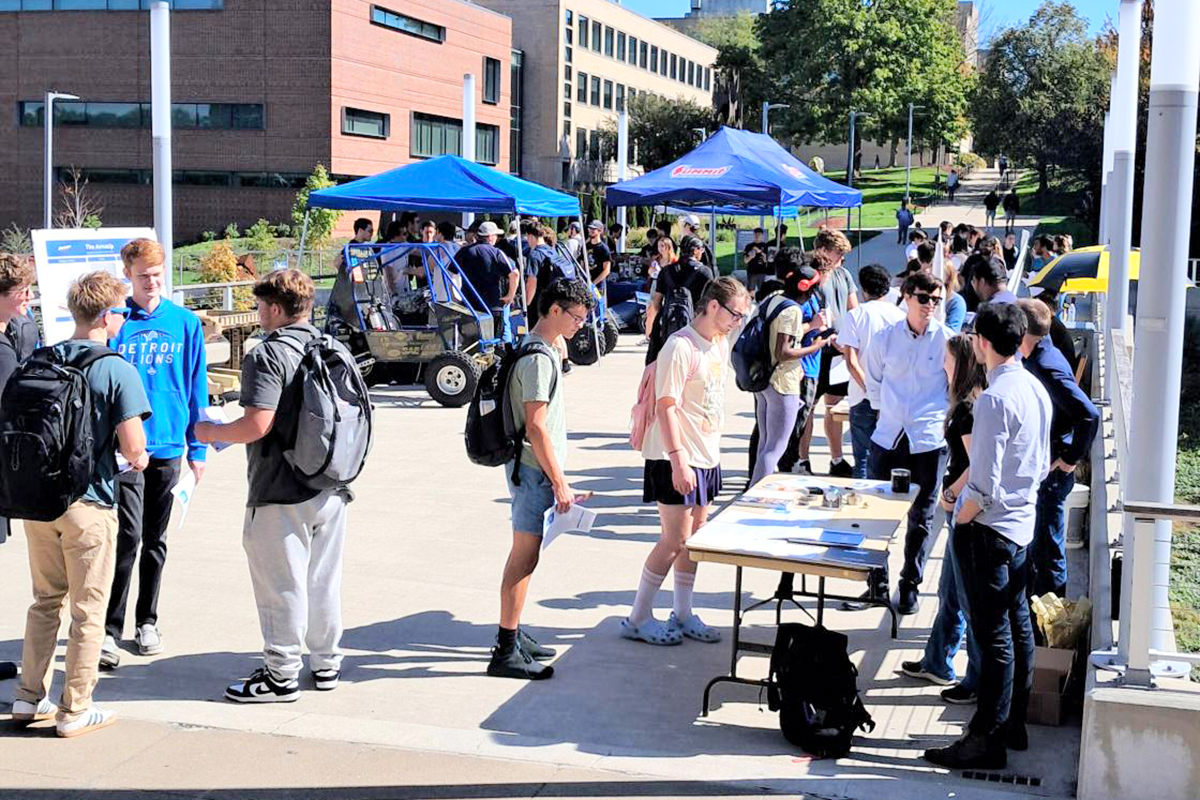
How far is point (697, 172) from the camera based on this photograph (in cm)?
1819

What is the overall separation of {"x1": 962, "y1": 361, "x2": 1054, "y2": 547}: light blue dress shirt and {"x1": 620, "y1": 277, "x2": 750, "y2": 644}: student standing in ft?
5.36

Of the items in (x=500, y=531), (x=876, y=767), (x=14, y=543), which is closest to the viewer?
(x=876, y=767)

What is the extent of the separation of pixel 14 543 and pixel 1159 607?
6.61m

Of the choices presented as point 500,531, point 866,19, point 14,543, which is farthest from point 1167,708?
point 866,19

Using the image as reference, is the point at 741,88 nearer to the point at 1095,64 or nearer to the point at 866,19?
the point at 866,19

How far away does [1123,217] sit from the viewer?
12727 millimetres

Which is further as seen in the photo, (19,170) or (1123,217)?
(19,170)

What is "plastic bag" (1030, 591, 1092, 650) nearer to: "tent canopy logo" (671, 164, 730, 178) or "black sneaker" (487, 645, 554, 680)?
"black sneaker" (487, 645, 554, 680)

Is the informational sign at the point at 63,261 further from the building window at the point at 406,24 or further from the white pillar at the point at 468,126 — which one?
the building window at the point at 406,24

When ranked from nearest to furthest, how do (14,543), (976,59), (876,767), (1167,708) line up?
(1167,708), (876,767), (14,543), (976,59)

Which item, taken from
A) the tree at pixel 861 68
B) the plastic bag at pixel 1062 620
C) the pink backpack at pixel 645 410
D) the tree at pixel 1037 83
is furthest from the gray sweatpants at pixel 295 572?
the tree at pixel 861 68

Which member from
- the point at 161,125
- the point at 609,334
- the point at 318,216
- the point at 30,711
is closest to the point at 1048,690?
the point at 30,711

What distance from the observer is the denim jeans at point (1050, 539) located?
23.4 feet

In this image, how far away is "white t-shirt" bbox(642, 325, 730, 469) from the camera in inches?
263
